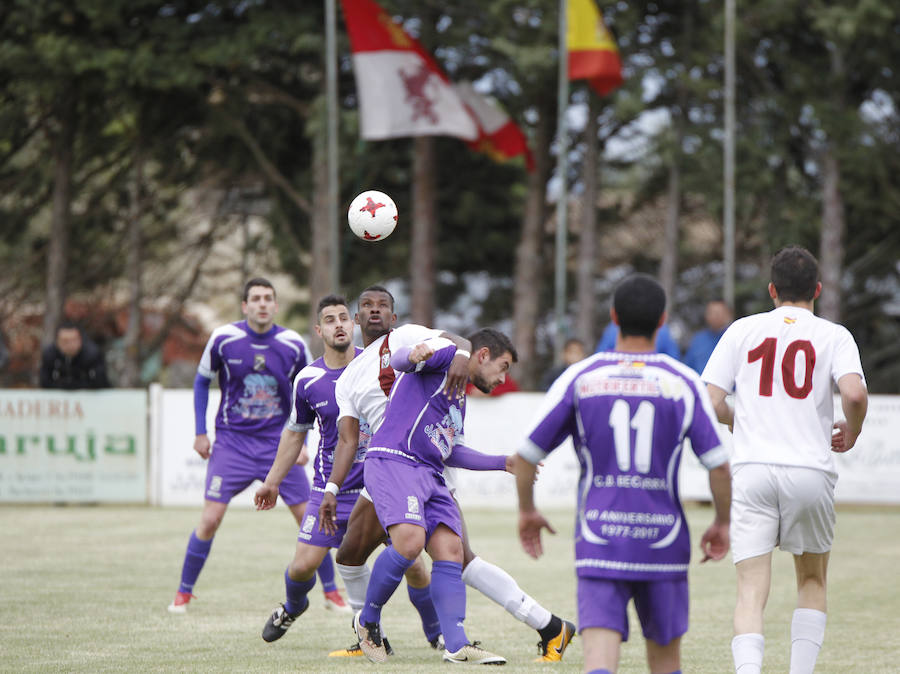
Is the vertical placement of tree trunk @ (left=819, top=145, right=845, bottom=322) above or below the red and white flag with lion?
below

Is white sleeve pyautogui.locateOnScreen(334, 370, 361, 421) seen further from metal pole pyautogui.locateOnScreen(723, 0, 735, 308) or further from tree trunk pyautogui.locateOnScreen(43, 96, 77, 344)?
tree trunk pyautogui.locateOnScreen(43, 96, 77, 344)

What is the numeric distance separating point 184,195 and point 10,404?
13945 millimetres

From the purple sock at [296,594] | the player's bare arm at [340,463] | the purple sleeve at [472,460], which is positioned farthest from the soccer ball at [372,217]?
the purple sock at [296,594]

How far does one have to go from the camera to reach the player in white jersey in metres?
5.91

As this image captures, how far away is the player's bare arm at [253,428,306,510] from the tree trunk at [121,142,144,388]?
810 inches

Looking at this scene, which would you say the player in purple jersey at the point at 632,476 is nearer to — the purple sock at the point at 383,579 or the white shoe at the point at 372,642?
the purple sock at the point at 383,579

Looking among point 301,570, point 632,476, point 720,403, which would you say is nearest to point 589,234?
point 301,570

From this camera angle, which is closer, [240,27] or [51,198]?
[240,27]

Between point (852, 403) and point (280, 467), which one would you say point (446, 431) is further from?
point (852, 403)

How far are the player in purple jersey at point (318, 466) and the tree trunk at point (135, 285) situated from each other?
20.8 meters

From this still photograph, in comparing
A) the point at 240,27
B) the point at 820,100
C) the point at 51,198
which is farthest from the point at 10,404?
the point at 820,100

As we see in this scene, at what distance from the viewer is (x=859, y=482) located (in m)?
18.0

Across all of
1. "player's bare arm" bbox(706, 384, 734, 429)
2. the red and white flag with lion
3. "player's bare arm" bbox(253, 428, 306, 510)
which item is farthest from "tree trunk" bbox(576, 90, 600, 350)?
"player's bare arm" bbox(706, 384, 734, 429)

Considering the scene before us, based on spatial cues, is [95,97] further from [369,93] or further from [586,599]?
[586,599]
